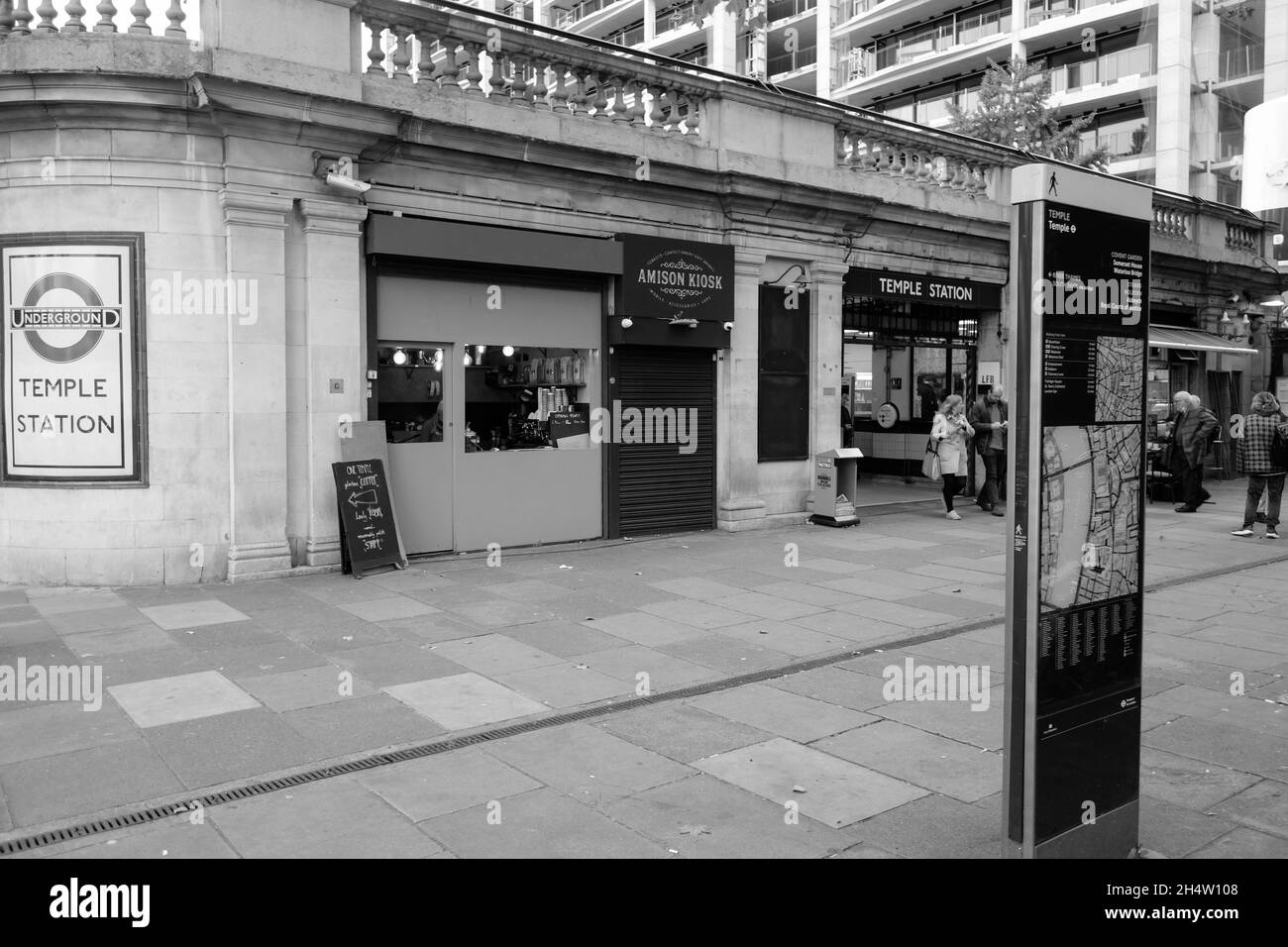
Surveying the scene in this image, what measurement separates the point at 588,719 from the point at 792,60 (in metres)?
52.6

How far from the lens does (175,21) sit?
952 cm

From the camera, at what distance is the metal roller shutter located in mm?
12984

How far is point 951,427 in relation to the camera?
15047 millimetres

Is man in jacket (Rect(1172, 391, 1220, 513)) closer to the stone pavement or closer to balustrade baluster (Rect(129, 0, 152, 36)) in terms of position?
the stone pavement

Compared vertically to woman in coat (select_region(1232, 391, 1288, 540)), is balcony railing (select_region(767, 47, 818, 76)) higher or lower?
higher

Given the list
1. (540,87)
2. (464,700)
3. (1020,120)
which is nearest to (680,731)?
(464,700)

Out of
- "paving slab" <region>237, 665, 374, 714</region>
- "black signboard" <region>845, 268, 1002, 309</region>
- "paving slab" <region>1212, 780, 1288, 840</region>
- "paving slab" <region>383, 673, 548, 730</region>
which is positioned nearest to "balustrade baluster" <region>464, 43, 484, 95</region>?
"black signboard" <region>845, 268, 1002, 309</region>

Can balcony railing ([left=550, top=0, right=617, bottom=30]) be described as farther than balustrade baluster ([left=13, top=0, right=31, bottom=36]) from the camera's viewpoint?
Yes

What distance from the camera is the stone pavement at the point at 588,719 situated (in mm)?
4508

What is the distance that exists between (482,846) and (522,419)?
27.0 ft

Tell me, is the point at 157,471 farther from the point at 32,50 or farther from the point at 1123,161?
the point at 1123,161

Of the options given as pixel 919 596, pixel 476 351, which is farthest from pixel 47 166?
pixel 919 596

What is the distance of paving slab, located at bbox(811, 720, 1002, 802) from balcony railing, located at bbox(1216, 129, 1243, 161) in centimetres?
4258

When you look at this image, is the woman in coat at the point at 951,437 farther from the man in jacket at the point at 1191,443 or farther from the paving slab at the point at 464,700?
the paving slab at the point at 464,700
